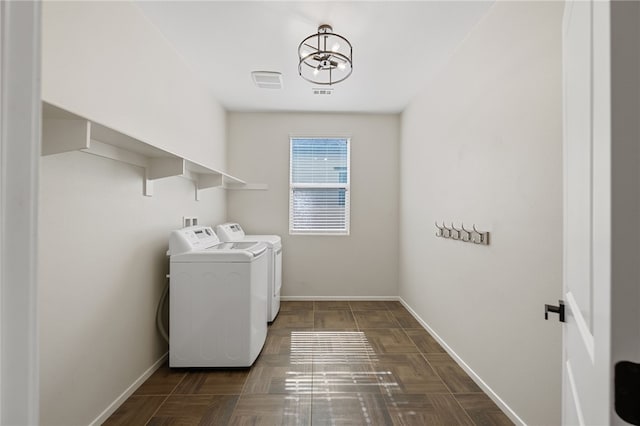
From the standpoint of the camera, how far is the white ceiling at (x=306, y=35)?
6.80 feet

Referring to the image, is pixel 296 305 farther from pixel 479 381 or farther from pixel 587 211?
pixel 587 211

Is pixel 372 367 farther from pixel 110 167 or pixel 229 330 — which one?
pixel 110 167

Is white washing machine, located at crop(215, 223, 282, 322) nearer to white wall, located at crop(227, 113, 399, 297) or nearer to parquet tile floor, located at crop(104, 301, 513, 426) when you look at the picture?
parquet tile floor, located at crop(104, 301, 513, 426)

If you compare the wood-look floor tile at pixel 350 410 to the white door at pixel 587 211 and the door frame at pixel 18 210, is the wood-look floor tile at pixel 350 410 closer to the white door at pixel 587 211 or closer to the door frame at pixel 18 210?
the white door at pixel 587 211

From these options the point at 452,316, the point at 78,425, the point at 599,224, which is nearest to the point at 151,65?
the point at 78,425

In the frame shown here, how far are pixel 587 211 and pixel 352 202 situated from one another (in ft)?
12.0

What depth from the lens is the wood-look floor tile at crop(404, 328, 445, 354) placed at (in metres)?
2.74

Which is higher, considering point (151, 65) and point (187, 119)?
point (151, 65)

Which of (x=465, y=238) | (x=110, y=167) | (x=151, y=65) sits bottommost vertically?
(x=465, y=238)

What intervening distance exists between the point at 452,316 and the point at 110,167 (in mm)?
2684

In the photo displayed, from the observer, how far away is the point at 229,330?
233 cm

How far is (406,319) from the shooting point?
3520 millimetres

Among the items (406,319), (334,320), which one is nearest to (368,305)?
(406,319)

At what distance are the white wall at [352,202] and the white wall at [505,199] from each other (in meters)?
1.31
